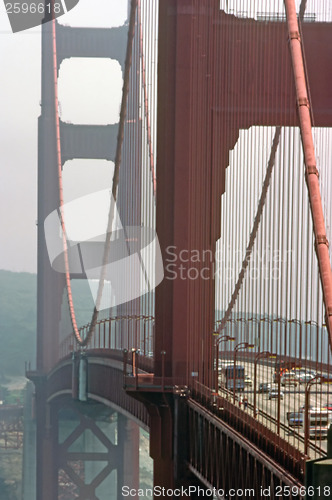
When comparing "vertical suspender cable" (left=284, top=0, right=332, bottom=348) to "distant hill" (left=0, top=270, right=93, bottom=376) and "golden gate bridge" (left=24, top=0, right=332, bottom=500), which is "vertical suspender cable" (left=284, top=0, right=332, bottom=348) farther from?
"distant hill" (left=0, top=270, right=93, bottom=376)

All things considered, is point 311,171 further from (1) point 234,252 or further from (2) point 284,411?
(1) point 234,252

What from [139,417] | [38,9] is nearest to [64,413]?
[38,9]

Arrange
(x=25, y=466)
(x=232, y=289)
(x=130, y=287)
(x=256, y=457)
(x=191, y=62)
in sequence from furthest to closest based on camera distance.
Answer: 1. (x=25, y=466)
2. (x=130, y=287)
3. (x=191, y=62)
4. (x=232, y=289)
5. (x=256, y=457)

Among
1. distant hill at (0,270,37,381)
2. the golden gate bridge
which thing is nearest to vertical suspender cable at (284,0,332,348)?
the golden gate bridge

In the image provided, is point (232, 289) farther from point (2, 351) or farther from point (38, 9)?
point (2, 351)

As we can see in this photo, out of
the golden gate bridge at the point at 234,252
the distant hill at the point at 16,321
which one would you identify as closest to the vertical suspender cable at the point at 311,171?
the golden gate bridge at the point at 234,252

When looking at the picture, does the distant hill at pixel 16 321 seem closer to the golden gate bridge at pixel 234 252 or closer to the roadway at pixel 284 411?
the golden gate bridge at pixel 234 252

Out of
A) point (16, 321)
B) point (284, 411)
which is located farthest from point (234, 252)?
point (16, 321)
